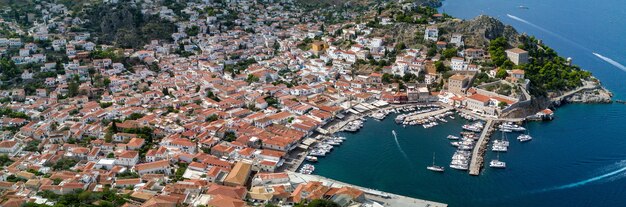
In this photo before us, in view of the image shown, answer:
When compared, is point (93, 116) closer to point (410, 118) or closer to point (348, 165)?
point (348, 165)

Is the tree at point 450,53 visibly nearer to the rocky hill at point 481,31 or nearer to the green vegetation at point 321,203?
the rocky hill at point 481,31

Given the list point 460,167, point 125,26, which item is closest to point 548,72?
point 460,167

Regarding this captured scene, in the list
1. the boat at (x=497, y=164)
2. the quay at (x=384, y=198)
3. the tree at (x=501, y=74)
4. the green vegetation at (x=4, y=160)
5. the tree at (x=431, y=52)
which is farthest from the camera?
the tree at (x=431, y=52)

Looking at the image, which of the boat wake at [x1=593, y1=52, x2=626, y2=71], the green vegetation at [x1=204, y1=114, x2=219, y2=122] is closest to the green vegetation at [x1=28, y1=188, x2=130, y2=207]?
the green vegetation at [x1=204, y1=114, x2=219, y2=122]

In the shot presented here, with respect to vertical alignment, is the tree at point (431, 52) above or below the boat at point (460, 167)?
above

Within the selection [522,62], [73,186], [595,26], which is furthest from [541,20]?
[73,186]

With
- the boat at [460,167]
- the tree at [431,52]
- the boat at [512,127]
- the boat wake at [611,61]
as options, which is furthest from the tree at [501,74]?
the boat at [460,167]

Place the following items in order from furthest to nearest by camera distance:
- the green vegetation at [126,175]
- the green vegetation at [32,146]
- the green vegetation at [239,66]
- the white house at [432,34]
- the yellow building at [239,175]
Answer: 1. the white house at [432,34]
2. the green vegetation at [239,66]
3. the green vegetation at [32,146]
4. the green vegetation at [126,175]
5. the yellow building at [239,175]

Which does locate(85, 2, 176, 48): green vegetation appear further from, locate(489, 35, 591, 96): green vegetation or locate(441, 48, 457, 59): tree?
locate(489, 35, 591, 96): green vegetation
